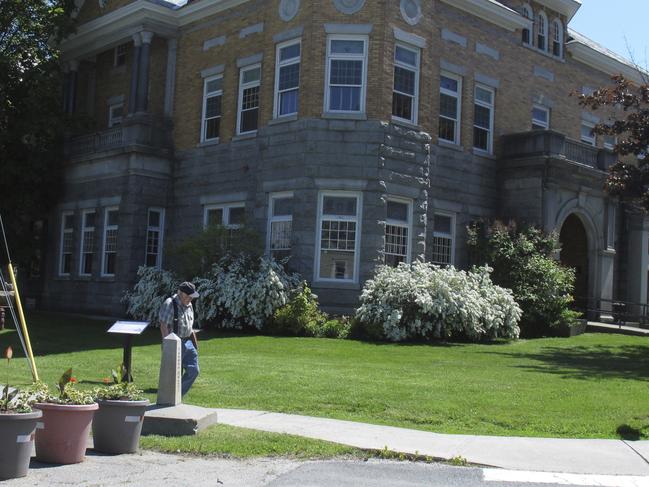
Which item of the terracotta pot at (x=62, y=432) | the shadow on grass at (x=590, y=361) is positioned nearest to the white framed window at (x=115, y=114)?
the shadow on grass at (x=590, y=361)

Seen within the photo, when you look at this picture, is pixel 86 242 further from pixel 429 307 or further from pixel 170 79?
pixel 429 307

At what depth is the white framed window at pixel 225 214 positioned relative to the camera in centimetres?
2567

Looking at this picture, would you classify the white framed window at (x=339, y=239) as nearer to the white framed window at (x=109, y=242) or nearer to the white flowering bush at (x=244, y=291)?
the white flowering bush at (x=244, y=291)

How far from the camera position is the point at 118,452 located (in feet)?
28.5

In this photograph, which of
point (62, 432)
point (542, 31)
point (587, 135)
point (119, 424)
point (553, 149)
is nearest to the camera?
point (62, 432)

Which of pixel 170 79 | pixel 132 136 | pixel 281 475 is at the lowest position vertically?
pixel 281 475

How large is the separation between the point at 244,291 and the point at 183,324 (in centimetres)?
1013

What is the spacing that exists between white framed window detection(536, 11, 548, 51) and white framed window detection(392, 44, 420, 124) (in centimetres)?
807

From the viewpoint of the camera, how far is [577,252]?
30172 millimetres

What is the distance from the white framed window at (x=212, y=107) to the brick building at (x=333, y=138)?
74 millimetres

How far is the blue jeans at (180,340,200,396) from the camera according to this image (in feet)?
36.8

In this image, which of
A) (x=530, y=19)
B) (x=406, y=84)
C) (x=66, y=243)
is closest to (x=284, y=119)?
(x=406, y=84)

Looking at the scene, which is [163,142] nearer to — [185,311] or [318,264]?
[318,264]

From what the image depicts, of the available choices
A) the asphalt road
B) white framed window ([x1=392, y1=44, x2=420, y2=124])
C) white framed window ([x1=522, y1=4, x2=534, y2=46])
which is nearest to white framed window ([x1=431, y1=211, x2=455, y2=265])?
white framed window ([x1=392, y1=44, x2=420, y2=124])
